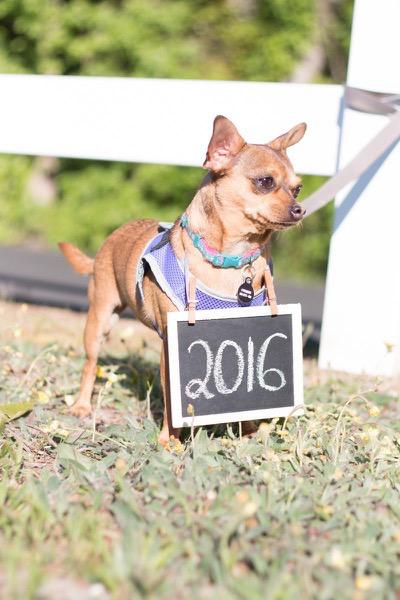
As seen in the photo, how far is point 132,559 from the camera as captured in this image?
2.08 metres

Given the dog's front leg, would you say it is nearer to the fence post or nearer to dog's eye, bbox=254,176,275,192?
dog's eye, bbox=254,176,275,192

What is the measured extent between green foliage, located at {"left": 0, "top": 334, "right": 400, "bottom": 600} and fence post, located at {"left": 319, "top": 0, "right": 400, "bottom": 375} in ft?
2.99

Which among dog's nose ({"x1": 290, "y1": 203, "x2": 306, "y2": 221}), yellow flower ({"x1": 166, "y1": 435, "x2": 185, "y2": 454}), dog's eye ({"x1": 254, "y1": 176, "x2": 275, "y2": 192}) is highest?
dog's eye ({"x1": 254, "y1": 176, "x2": 275, "y2": 192})

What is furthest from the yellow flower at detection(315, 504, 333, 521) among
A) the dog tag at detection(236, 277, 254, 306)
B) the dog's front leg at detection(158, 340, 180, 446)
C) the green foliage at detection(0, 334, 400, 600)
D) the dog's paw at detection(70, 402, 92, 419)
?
the dog's paw at detection(70, 402, 92, 419)

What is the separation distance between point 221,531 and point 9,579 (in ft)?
2.02

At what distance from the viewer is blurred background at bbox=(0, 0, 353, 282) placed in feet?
30.9

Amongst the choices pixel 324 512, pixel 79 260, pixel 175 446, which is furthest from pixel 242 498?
pixel 79 260

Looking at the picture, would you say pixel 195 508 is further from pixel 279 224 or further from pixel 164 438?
pixel 279 224

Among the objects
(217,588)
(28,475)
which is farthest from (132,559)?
(28,475)

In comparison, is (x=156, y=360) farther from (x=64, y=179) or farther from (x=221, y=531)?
(x=64, y=179)

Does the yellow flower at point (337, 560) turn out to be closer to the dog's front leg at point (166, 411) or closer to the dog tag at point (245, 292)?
the dog's front leg at point (166, 411)

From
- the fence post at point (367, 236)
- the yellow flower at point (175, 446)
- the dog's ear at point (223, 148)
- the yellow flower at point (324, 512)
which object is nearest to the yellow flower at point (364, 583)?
the yellow flower at point (324, 512)

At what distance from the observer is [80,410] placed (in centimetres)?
362

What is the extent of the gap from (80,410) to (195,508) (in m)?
1.28
